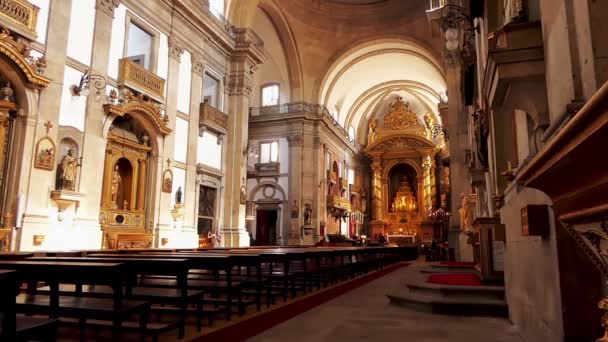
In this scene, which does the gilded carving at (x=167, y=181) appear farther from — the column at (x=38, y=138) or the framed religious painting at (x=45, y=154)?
the framed religious painting at (x=45, y=154)

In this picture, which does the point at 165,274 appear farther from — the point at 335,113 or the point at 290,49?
the point at 335,113

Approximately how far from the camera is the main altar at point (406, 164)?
34219 mm

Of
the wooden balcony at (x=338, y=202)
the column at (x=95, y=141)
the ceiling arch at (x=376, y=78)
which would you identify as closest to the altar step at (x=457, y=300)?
the column at (x=95, y=141)

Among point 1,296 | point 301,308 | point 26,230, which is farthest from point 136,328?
point 26,230

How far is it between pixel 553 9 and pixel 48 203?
1000 cm

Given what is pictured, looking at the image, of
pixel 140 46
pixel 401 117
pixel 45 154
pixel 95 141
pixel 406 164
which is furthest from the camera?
pixel 406 164

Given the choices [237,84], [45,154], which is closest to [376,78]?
[237,84]

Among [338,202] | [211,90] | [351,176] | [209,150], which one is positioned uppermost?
[211,90]

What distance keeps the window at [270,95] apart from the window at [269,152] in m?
2.51

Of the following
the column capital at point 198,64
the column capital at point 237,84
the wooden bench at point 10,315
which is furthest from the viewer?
the column capital at point 237,84

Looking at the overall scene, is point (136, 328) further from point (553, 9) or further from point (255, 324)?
point (553, 9)

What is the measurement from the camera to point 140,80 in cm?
1245

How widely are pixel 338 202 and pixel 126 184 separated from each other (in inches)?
685

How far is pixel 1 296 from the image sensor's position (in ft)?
6.87
